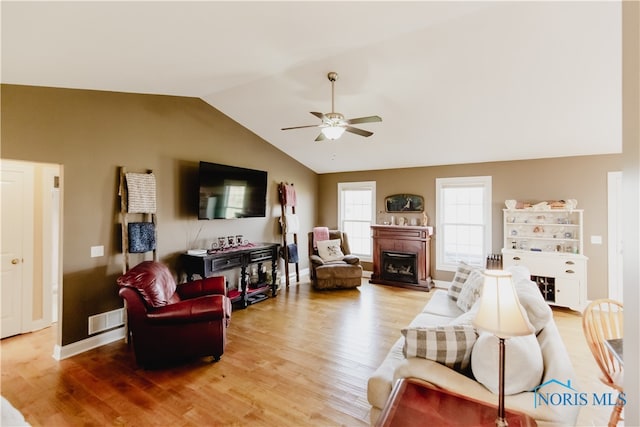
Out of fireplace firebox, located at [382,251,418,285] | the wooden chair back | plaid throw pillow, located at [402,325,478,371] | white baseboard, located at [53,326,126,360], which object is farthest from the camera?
fireplace firebox, located at [382,251,418,285]

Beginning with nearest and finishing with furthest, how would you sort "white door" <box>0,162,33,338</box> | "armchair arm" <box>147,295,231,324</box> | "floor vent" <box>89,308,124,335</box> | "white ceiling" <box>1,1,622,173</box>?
"white ceiling" <box>1,1,622,173</box> < "armchair arm" <box>147,295,231,324</box> < "floor vent" <box>89,308,124,335</box> < "white door" <box>0,162,33,338</box>

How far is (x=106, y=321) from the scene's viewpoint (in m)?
3.25

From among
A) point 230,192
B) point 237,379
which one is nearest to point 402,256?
point 230,192

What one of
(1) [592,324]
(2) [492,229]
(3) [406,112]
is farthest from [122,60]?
(2) [492,229]

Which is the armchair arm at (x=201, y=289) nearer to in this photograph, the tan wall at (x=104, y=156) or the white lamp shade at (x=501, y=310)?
the tan wall at (x=104, y=156)

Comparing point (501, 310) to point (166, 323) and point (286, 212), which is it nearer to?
point (166, 323)

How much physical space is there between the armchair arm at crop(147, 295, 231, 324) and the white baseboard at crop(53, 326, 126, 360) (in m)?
1.16

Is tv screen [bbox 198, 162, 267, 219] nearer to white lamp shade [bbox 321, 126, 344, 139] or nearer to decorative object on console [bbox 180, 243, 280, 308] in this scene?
decorative object on console [bbox 180, 243, 280, 308]

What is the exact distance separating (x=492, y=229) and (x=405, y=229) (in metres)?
1.50

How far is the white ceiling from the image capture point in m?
2.06

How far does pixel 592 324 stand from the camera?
78.5 inches

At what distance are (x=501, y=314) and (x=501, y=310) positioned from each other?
17mm

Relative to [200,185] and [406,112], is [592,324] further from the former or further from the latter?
[200,185]

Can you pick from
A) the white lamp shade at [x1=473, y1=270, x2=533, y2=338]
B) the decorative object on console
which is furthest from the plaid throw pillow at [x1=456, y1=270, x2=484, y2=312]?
the decorative object on console
